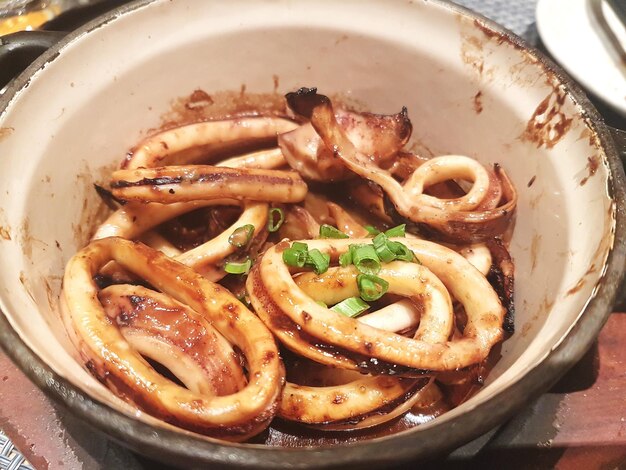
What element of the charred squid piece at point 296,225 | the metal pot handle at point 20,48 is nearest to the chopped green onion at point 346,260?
the charred squid piece at point 296,225

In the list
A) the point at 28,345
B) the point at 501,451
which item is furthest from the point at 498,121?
the point at 28,345

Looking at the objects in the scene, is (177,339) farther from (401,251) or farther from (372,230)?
(372,230)

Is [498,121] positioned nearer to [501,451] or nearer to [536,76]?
[536,76]

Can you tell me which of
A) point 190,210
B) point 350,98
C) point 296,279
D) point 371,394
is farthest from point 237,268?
point 350,98

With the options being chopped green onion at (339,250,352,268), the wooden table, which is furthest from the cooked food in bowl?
the wooden table

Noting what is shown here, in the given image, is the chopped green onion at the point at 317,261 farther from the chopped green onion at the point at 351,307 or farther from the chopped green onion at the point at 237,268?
the chopped green onion at the point at 237,268

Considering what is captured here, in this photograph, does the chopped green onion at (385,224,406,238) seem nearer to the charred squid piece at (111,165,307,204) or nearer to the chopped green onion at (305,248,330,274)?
the chopped green onion at (305,248,330,274)
